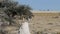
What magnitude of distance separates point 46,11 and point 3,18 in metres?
9.84

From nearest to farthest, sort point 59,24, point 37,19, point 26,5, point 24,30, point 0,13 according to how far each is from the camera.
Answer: point 24,30 < point 0,13 < point 26,5 < point 59,24 < point 37,19

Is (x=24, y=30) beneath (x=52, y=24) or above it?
above

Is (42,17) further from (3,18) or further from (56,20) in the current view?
(3,18)

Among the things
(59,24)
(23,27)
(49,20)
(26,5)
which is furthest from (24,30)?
(49,20)

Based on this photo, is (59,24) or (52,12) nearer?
(59,24)

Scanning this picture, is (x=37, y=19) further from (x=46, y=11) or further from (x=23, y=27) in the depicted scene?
(x=23, y=27)

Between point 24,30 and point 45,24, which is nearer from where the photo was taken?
point 24,30

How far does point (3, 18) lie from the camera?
20.9 ft

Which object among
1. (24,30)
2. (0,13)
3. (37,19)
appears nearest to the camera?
(24,30)

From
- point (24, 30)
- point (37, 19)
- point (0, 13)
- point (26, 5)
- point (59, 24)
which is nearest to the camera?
point (24, 30)

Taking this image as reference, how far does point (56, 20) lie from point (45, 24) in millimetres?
939

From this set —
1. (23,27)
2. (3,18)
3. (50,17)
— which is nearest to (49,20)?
(50,17)

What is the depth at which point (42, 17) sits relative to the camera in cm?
1579

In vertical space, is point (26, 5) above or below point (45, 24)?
above
